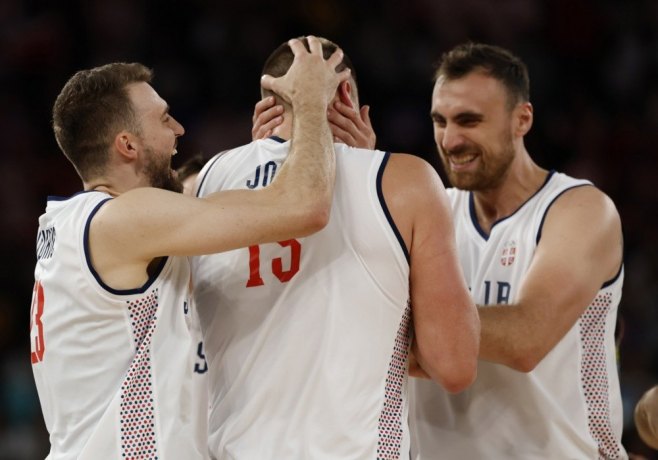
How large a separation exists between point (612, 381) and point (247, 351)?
2058 millimetres

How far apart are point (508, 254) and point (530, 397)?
71cm

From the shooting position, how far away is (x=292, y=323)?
3.88 metres

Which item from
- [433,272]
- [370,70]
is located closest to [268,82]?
[433,272]

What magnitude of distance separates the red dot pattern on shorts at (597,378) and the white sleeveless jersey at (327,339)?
4.45 feet

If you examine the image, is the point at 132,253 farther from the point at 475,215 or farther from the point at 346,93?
the point at 475,215

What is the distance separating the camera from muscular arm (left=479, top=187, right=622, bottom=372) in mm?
4547


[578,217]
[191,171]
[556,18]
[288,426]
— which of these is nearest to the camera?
[288,426]

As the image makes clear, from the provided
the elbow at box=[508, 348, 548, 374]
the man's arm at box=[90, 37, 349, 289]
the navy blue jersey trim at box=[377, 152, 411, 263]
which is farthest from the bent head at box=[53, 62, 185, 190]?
the elbow at box=[508, 348, 548, 374]

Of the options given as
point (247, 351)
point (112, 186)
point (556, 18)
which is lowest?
point (247, 351)

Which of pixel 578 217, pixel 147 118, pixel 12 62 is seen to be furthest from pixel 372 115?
pixel 147 118

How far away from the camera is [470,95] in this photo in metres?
5.40

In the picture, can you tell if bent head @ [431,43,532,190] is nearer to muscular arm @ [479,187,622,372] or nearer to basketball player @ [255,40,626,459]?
basketball player @ [255,40,626,459]

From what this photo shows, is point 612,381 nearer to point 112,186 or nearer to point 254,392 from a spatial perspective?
point 254,392

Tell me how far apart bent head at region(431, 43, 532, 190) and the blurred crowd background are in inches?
204
